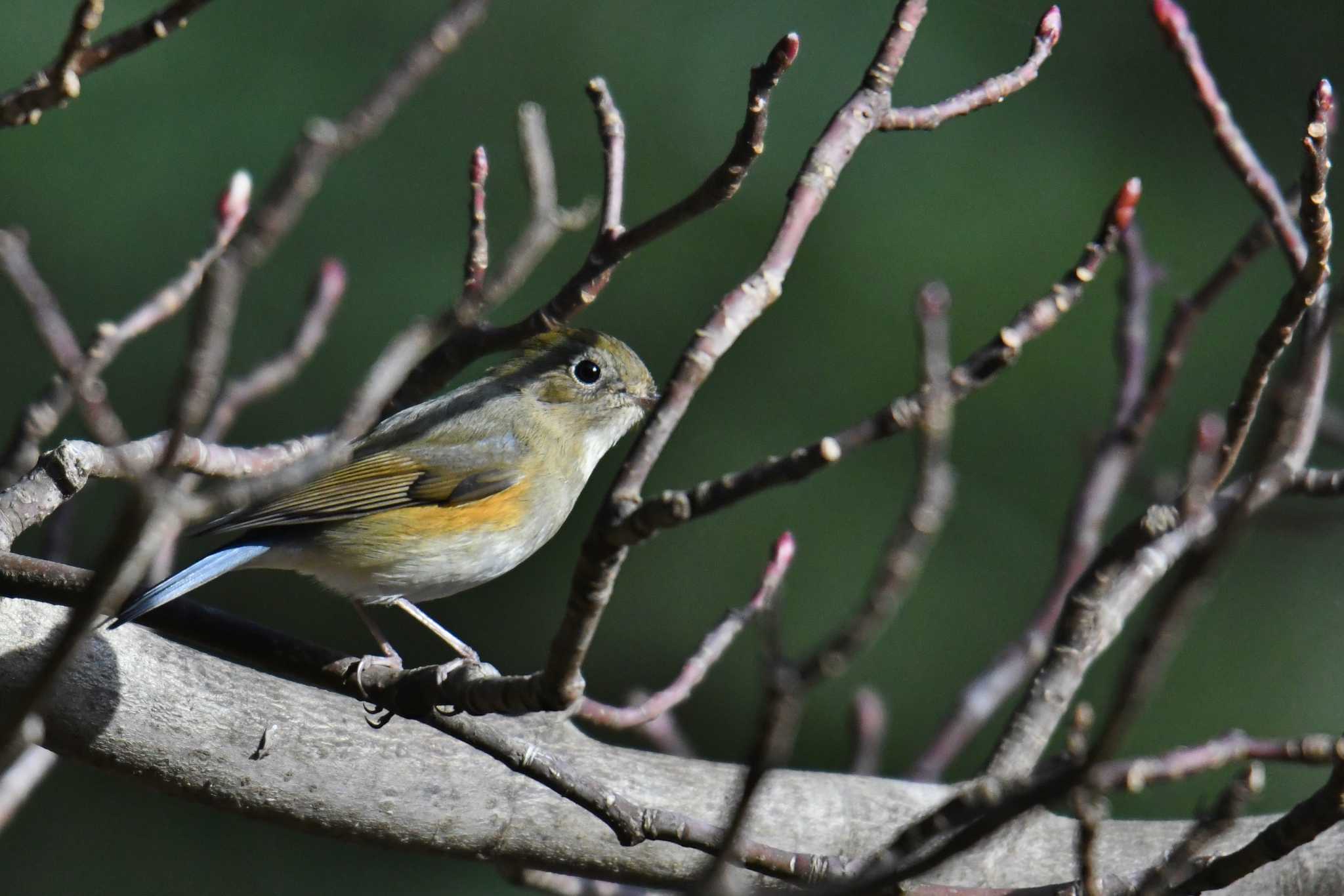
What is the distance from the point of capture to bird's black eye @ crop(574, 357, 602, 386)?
3908 mm

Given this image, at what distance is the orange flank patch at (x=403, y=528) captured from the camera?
3.39 meters

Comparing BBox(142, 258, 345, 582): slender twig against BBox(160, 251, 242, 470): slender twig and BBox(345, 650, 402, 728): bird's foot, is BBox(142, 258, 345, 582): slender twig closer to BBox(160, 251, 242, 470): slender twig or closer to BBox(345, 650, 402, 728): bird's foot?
BBox(345, 650, 402, 728): bird's foot

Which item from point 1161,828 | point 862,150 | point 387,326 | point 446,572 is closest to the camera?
point 1161,828

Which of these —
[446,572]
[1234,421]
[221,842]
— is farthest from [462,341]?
[221,842]

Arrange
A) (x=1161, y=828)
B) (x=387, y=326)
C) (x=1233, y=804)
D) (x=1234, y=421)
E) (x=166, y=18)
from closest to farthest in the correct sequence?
(x=1233, y=804) < (x=166, y=18) < (x=1234, y=421) < (x=1161, y=828) < (x=387, y=326)

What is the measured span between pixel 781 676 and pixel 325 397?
4.44 meters

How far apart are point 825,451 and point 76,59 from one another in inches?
36.5

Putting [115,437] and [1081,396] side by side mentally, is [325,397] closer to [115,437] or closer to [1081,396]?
[1081,396]

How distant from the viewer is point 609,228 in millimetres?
2352

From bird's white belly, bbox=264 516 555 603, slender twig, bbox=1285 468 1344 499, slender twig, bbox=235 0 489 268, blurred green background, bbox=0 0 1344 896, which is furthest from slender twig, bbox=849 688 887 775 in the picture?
slender twig, bbox=235 0 489 268

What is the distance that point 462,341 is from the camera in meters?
2.60

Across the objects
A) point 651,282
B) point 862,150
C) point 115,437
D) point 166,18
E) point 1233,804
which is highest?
point 862,150

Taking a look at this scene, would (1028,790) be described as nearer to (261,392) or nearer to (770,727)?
(770,727)

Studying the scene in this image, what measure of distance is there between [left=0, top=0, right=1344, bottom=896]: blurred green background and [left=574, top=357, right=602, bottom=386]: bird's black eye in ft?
4.75
